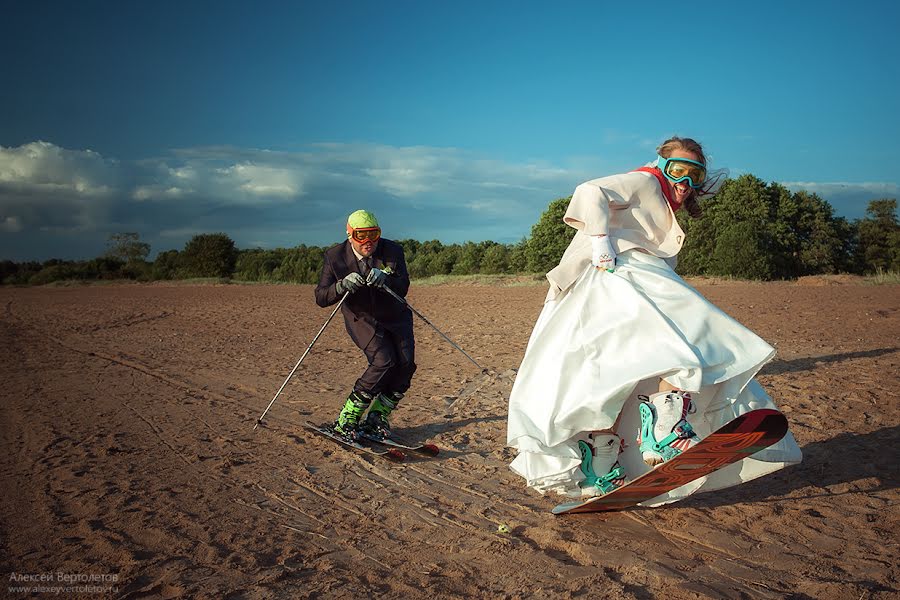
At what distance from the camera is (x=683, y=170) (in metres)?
4.67

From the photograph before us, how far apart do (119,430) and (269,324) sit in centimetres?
1149

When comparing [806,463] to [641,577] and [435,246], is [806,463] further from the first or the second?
[435,246]

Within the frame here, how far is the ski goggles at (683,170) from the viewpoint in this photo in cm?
466

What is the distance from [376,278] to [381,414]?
5.00 ft

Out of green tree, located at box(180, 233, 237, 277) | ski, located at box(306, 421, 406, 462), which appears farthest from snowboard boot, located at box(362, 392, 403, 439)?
green tree, located at box(180, 233, 237, 277)

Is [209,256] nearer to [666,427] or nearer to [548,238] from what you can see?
[548,238]

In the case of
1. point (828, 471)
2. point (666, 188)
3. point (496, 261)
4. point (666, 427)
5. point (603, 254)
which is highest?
point (496, 261)

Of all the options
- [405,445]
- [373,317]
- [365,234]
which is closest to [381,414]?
[405,445]

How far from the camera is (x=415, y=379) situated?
1038cm

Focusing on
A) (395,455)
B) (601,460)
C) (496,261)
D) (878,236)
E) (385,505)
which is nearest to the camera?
(601,460)

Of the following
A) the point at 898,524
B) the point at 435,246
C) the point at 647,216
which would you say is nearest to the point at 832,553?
the point at 898,524

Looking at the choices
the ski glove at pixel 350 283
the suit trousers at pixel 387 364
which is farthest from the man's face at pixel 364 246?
the suit trousers at pixel 387 364

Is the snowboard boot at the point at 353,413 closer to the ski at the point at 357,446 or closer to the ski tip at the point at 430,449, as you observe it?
the ski at the point at 357,446

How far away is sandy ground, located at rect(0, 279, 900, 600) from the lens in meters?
3.70
